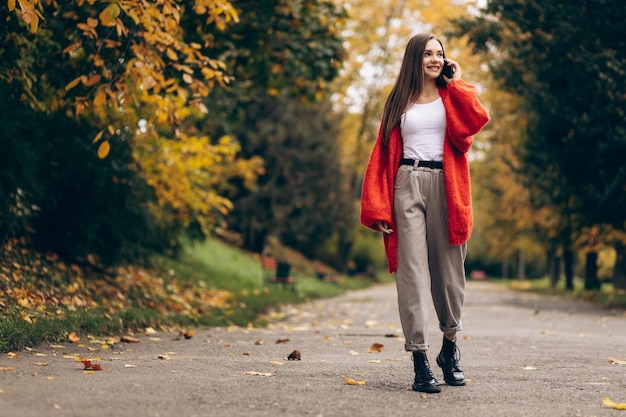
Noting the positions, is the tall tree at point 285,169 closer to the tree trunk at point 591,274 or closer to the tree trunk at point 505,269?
the tree trunk at point 591,274

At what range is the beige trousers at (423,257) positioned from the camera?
5473mm

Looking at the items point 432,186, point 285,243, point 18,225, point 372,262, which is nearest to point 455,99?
point 432,186

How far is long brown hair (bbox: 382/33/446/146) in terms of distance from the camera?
18.5 ft

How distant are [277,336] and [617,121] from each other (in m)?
8.06

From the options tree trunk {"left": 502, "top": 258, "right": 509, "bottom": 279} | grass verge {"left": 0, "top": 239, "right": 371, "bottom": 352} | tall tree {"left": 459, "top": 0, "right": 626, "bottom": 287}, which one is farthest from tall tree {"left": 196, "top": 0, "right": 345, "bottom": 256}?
tree trunk {"left": 502, "top": 258, "right": 509, "bottom": 279}

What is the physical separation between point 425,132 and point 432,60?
0.47m

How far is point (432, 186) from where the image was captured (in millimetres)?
5574

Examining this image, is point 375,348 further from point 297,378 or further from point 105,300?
point 105,300

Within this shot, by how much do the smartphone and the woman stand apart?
0.07ft

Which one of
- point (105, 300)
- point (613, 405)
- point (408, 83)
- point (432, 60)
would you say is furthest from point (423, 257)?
point (105, 300)

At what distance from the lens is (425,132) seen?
5.61 metres

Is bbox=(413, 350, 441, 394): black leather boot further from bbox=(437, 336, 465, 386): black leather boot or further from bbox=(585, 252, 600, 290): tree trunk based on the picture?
bbox=(585, 252, 600, 290): tree trunk

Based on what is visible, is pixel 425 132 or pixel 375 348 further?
pixel 375 348

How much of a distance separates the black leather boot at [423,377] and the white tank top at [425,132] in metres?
1.26
